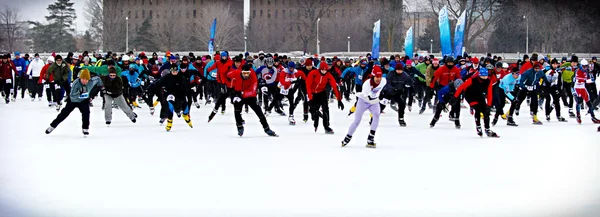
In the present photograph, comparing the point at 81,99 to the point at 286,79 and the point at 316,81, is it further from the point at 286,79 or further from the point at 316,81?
the point at 286,79

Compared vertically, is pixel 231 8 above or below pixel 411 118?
above

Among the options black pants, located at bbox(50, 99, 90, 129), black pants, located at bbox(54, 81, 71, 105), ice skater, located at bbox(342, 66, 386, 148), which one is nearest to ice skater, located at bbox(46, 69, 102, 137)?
black pants, located at bbox(50, 99, 90, 129)

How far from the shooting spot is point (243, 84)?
14266 millimetres

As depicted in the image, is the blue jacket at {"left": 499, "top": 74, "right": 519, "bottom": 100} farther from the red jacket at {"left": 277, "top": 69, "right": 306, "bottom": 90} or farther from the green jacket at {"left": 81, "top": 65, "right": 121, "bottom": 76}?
the green jacket at {"left": 81, "top": 65, "right": 121, "bottom": 76}

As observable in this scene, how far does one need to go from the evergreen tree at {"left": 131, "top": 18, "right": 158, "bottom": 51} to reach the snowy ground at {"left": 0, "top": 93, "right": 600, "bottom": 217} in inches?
2520

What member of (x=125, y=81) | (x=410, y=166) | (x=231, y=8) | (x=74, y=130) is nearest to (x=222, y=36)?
(x=231, y=8)

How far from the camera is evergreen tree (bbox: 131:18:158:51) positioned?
259 feet

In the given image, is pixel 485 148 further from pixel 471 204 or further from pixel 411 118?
pixel 411 118

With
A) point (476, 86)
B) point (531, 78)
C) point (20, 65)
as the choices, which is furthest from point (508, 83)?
point (20, 65)

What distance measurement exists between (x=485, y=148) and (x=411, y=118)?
7.08m

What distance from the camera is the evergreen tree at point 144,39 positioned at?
78938 millimetres

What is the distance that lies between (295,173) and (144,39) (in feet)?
237

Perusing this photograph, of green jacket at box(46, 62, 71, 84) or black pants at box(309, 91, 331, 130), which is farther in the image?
green jacket at box(46, 62, 71, 84)

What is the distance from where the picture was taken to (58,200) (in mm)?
7582
